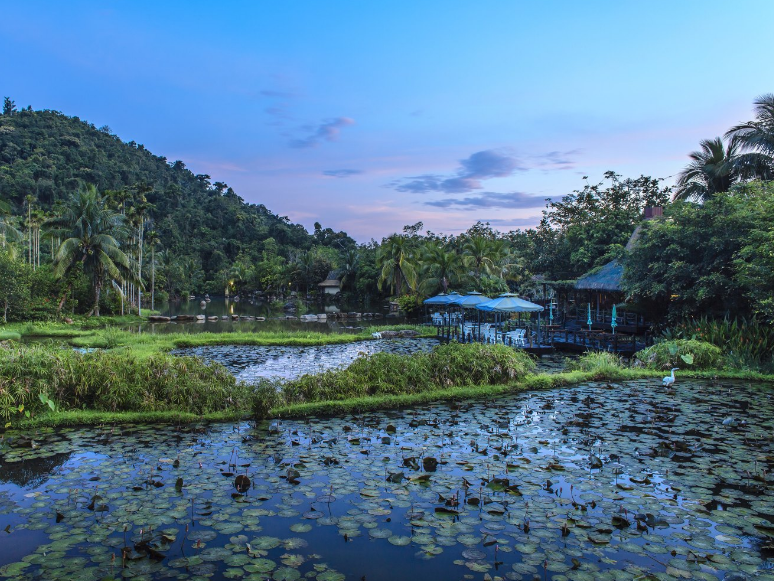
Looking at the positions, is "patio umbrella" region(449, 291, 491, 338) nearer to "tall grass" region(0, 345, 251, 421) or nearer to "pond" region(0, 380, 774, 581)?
"pond" region(0, 380, 774, 581)

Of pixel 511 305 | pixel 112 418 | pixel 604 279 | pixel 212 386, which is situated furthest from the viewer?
pixel 604 279

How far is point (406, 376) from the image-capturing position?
1072 centimetres

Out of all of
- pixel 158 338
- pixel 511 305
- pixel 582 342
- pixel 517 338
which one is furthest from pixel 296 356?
pixel 582 342

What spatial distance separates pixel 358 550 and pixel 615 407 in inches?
260

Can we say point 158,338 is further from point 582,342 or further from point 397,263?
point 397,263

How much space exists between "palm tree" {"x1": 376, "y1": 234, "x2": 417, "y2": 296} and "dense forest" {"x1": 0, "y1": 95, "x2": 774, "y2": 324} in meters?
0.12

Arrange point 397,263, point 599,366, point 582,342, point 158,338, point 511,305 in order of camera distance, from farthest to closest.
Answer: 1. point 397,263
2. point 158,338
3. point 582,342
4. point 511,305
5. point 599,366

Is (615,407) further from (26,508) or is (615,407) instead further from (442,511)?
(26,508)

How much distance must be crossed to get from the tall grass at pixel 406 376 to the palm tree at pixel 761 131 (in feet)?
47.1

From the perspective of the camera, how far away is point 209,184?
11331 centimetres

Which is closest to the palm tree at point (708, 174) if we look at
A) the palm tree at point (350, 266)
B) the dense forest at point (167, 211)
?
the palm tree at point (350, 266)

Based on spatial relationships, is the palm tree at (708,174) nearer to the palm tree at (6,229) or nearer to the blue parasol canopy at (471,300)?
the blue parasol canopy at (471,300)

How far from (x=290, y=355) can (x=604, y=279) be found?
1385cm

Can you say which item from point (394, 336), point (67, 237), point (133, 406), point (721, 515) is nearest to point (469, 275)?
point (394, 336)
